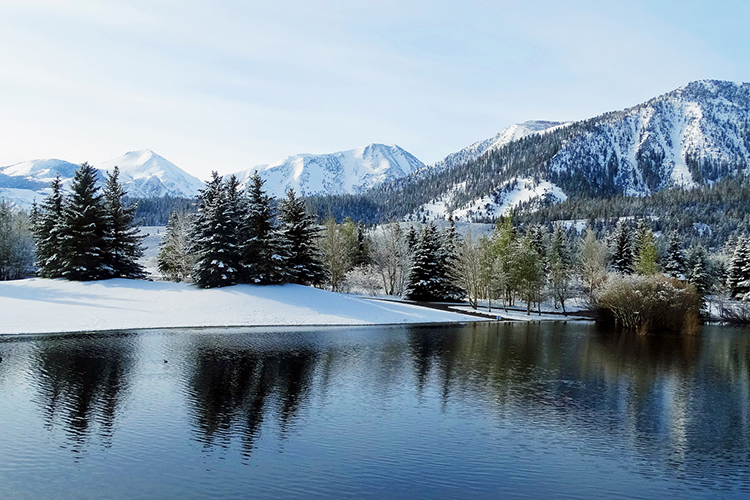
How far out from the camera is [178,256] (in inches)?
2470

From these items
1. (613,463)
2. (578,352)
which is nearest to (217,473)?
(613,463)

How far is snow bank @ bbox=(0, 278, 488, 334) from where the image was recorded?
3903cm

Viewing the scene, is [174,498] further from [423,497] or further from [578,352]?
[578,352]

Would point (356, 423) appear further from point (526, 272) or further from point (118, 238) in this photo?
point (526, 272)

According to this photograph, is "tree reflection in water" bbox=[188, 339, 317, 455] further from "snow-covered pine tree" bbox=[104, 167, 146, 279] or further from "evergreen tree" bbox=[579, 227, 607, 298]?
"evergreen tree" bbox=[579, 227, 607, 298]

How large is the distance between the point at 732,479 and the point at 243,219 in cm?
4684

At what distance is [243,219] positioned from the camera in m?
53.6

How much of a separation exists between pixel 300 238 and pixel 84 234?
21.4 meters

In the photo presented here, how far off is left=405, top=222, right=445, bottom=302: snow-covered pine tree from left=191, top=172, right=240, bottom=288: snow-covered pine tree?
24390 mm

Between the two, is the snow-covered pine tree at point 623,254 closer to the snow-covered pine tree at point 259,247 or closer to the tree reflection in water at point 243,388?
the snow-covered pine tree at point 259,247

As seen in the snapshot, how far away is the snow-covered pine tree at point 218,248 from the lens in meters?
50.8

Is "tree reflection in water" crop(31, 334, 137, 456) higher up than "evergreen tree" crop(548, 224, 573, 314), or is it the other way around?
"evergreen tree" crop(548, 224, 573, 314)

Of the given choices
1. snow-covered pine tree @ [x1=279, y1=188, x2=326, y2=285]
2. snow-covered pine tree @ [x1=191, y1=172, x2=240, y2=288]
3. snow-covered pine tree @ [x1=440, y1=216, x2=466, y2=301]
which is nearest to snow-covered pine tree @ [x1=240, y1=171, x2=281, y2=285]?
snow-covered pine tree @ [x1=191, y1=172, x2=240, y2=288]

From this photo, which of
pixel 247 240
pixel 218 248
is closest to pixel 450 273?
pixel 247 240
